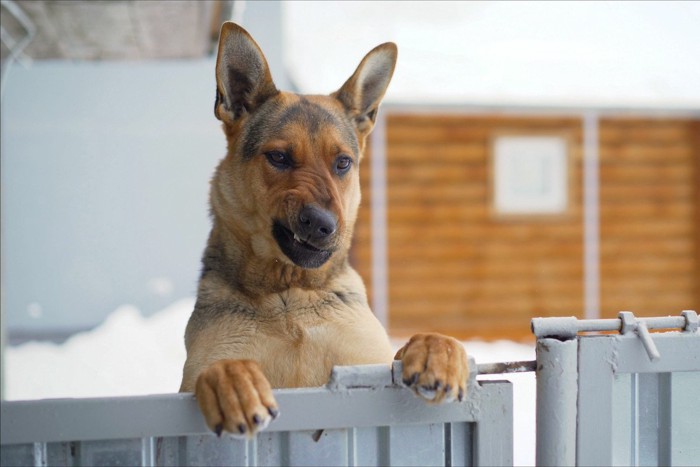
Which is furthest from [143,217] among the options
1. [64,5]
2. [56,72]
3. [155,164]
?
[64,5]

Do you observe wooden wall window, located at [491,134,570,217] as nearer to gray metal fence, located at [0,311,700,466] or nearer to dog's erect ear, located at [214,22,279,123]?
dog's erect ear, located at [214,22,279,123]

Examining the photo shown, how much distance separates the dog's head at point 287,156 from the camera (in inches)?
90.8

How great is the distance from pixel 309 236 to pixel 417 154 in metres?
7.23

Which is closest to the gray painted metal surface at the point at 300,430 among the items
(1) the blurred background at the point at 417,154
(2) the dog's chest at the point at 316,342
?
(2) the dog's chest at the point at 316,342

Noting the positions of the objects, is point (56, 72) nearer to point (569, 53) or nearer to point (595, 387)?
point (569, 53)

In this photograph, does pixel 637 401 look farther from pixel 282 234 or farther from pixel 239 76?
pixel 239 76

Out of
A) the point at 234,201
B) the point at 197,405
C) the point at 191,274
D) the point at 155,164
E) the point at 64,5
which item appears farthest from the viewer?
the point at 155,164

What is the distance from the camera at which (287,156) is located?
2502 millimetres

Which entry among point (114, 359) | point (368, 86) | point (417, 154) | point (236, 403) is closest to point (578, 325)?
point (236, 403)

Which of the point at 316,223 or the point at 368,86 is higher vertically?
the point at 368,86

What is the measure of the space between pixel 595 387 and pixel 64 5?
386 cm

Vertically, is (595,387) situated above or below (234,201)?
below

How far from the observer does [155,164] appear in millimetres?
7270

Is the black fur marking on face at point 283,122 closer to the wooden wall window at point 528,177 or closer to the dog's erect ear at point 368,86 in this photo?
the dog's erect ear at point 368,86
